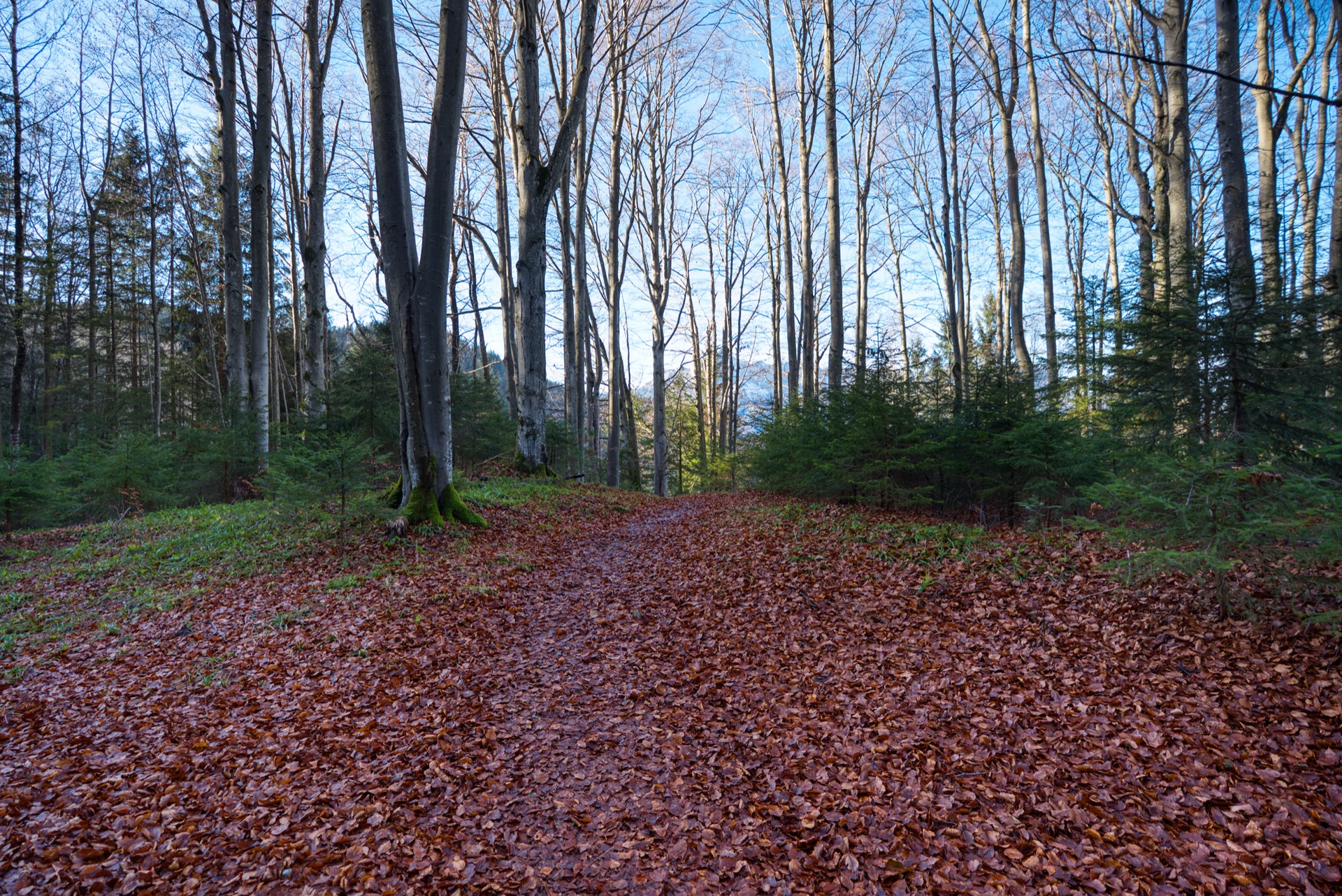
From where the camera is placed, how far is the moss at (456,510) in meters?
7.89

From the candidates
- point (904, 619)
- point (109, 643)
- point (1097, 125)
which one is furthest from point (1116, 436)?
point (1097, 125)

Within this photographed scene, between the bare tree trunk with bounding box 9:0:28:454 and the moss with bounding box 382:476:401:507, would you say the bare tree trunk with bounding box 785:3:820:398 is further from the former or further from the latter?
the bare tree trunk with bounding box 9:0:28:454

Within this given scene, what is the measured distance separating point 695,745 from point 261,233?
13721 mm

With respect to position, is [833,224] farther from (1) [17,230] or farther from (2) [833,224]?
(1) [17,230]

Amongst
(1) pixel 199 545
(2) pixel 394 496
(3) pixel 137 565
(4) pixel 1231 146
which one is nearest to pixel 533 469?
(2) pixel 394 496

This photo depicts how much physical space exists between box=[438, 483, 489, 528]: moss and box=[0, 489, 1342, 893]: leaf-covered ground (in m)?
2.28

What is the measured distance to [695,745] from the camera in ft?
11.5

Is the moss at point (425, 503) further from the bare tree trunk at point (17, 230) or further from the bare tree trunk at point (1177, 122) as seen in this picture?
the bare tree trunk at point (17, 230)

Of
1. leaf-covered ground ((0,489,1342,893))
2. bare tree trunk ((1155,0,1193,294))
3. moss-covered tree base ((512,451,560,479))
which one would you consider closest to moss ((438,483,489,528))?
leaf-covered ground ((0,489,1342,893))

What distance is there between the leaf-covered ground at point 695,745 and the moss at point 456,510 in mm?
2280

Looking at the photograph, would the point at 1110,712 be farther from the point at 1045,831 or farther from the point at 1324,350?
the point at 1324,350

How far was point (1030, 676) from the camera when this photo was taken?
385cm

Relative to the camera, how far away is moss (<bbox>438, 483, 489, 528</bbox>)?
7887 mm

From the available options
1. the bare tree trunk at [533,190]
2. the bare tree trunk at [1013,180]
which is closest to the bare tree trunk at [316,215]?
the bare tree trunk at [533,190]
